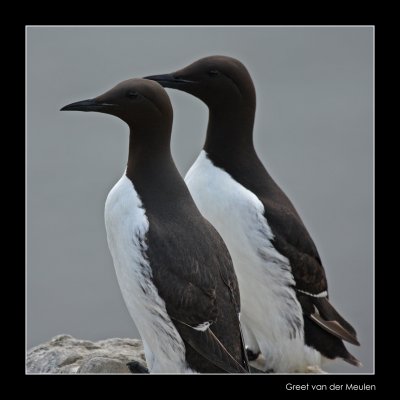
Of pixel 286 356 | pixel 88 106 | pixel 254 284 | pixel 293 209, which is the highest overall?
pixel 88 106

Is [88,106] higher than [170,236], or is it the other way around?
[88,106]

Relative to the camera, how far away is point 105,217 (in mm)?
8484

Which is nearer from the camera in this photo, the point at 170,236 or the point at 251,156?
the point at 170,236

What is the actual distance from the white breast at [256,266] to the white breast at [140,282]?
3.41 feet

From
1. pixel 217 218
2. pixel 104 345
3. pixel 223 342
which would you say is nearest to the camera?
pixel 223 342

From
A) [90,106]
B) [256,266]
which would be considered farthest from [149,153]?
[256,266]

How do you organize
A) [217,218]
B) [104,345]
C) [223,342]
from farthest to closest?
1. [104,345]
2. [217,218]
3. [223,342]

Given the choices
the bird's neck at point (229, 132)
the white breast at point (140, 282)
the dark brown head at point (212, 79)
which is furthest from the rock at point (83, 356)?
the dark brown head at point (212, 79)

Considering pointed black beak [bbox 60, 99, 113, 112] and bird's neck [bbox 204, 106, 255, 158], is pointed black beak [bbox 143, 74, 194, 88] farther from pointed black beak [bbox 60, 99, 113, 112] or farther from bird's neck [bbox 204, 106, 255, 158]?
pointed black beak [bbox 60, 99, 113, 112]

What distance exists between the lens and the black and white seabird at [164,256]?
8.12 meters

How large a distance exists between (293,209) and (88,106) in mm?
2058

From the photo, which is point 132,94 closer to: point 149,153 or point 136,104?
point 136,104

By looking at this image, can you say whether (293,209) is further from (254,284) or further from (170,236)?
(170,236)

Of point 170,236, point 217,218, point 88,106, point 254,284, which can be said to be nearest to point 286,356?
point 254,284
